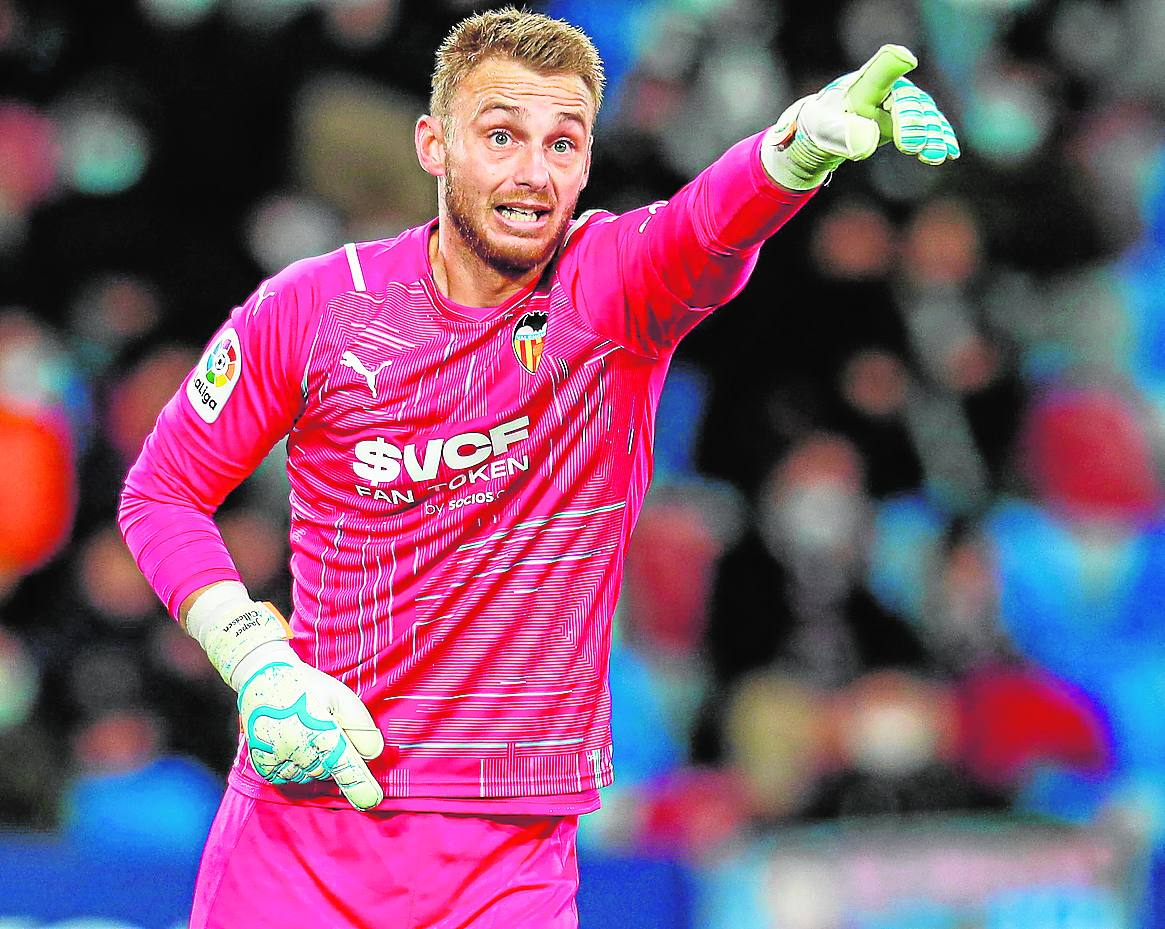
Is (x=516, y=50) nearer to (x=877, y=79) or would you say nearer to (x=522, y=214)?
(x=522, y=214)

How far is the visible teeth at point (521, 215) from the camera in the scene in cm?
315

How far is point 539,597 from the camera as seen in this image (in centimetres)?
316

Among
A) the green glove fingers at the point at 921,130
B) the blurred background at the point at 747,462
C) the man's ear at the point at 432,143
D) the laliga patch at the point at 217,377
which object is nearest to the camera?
the green glove fingers at the point at 921,130

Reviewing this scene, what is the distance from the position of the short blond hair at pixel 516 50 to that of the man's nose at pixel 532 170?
16cm

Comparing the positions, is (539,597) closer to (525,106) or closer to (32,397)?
(525,106)

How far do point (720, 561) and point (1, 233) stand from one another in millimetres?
2947

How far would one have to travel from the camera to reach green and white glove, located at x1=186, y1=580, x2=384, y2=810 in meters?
3.01

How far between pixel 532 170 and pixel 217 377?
2.40 feet

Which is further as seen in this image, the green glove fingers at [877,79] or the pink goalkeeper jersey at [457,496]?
the pink goalkeeper jersey at [457,496]

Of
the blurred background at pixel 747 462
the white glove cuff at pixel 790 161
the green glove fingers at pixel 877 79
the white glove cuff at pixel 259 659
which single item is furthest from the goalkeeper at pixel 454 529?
the blurred background at pixel 747 462

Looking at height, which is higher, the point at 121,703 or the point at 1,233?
the point at 1,233

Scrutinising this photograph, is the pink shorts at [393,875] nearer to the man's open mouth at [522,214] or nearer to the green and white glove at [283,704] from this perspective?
the green and white glove at [283,704]

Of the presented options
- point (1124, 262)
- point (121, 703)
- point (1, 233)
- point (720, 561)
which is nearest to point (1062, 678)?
point (720, 561)

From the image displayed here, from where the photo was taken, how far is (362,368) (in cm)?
316
